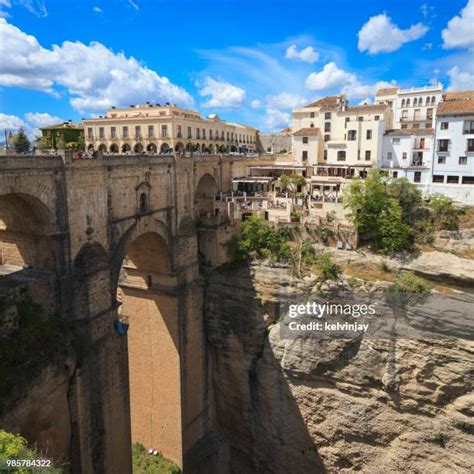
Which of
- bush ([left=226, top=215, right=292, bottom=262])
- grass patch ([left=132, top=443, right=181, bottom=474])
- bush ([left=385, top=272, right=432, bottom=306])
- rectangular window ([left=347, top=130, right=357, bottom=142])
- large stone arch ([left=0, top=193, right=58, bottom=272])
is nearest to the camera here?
large stone arch ([left=0, top=193, right=58, bottom=272])

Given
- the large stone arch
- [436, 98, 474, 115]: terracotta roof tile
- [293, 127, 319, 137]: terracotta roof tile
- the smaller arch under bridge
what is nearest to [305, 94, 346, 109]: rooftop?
[293, 127, 319, 137]: terracotta roof tile

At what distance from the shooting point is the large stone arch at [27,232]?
14.0 m

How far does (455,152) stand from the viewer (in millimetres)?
28047

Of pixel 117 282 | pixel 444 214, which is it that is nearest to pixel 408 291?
pixel 444 214

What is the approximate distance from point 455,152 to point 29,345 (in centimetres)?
2682

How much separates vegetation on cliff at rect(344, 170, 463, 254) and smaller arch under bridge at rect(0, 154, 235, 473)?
900cm

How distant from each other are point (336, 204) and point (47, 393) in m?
17.6

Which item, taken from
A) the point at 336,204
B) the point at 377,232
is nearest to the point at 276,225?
the point at 336,204

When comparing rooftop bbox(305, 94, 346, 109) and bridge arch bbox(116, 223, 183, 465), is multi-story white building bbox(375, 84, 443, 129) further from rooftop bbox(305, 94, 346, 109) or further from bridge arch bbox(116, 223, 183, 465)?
bridge arch bbox(116, 223, 183, 465)

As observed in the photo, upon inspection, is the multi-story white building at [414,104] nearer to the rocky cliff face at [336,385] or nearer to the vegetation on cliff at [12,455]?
the rocky cliff face at [336,385]

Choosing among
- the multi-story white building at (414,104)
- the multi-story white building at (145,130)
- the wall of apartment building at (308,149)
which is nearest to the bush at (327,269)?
the wall of apartment building at (308,149)

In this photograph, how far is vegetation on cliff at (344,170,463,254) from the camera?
22531 mm

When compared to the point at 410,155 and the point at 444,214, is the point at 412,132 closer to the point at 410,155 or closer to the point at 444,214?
the point at 410,155

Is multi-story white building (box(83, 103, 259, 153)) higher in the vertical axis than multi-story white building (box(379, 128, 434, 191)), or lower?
higher
